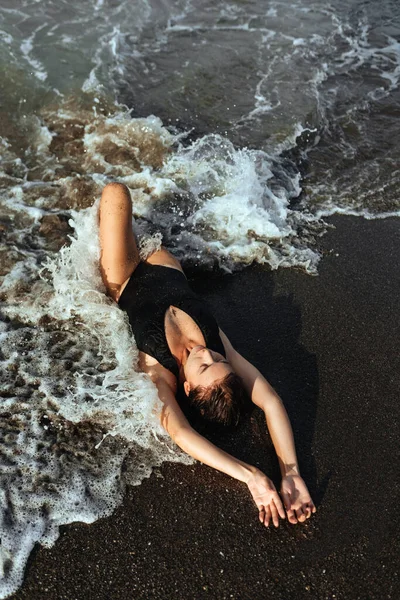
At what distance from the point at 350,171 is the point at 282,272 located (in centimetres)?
220

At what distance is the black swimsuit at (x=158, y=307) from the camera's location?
409cm

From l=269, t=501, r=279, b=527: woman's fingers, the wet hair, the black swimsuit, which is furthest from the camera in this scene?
the black swimsuit

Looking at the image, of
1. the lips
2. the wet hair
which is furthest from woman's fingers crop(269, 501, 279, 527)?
the lips

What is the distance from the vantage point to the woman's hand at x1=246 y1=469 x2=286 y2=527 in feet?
11.4

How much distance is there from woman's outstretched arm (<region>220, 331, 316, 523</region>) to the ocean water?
27.5 inches

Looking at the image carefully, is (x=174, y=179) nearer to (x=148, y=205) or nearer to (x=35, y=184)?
(x=148, y=205)

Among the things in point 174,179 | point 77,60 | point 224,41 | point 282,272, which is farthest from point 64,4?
point 282,272

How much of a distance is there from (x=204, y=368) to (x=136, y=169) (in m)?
3.54

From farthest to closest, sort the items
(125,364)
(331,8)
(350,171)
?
(331,8), (350,171), (125,364)

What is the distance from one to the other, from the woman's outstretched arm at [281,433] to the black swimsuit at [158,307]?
0.21m

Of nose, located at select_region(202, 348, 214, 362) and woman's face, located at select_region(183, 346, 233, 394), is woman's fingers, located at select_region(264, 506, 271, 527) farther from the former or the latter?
nose, located at select_region(202, 348, 214, 362)

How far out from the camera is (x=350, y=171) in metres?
6.77

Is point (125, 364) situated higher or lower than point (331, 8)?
lower

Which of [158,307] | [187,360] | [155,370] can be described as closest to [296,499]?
[187,360]
